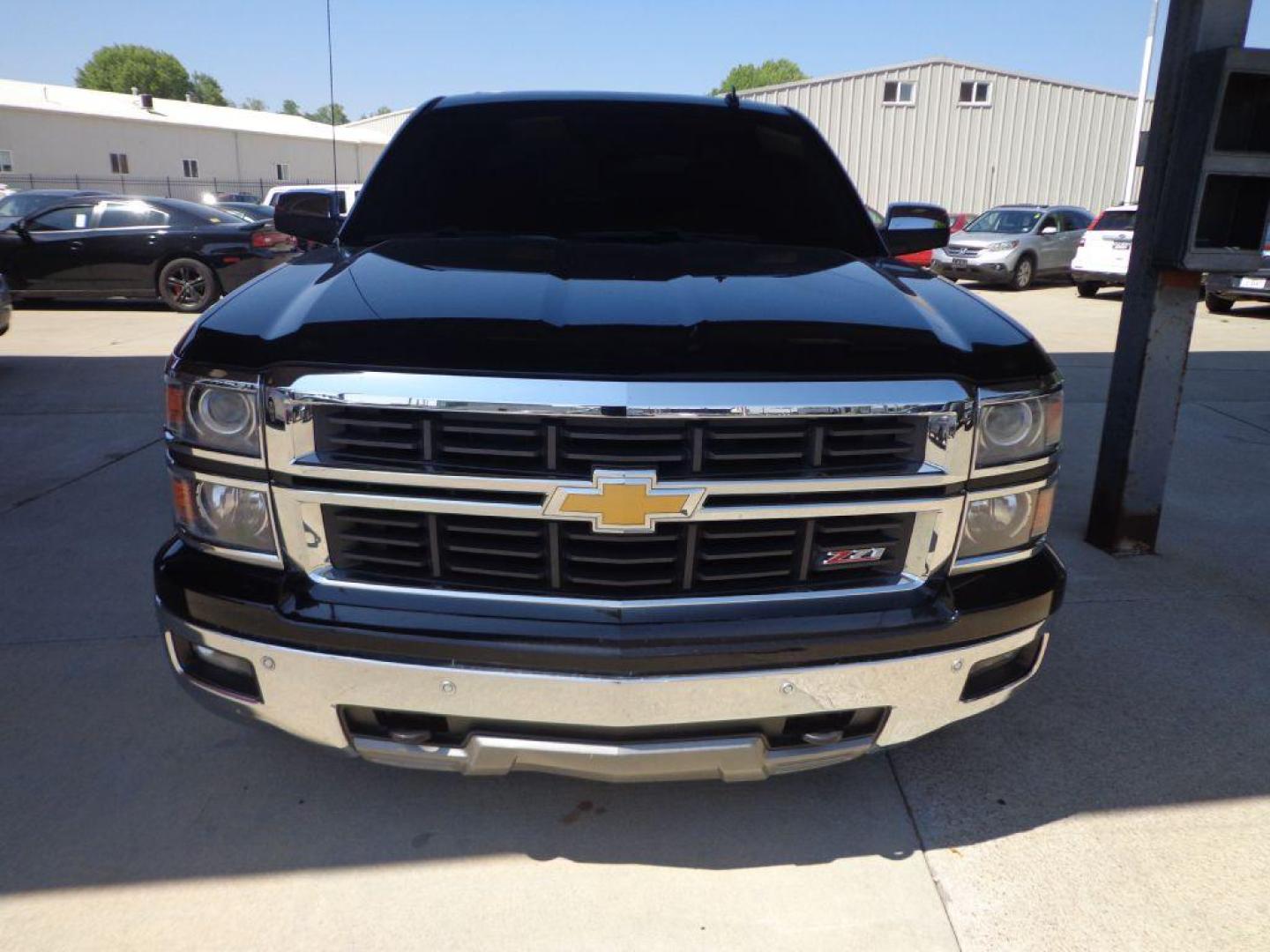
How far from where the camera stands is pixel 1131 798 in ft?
8.43

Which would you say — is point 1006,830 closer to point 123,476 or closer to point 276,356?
point 276,356

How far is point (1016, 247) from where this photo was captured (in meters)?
17.7

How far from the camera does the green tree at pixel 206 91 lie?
114750 millimetres

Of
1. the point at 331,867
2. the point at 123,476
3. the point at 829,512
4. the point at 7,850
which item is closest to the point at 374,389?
the point at 829,512

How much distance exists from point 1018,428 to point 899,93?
32133mm

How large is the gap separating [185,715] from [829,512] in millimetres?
2085

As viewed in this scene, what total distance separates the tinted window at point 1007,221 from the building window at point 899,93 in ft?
43.2

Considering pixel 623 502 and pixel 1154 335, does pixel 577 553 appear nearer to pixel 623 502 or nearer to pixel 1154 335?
pixel 623 502

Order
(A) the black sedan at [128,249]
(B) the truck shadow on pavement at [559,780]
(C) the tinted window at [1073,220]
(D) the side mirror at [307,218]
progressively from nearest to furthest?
(B) the truck shadow on pavement at [559,780] < (D) the side mirror at [307,218] < (A) the black sedan at [128,249] < (C) the tinted window at [1073,220]

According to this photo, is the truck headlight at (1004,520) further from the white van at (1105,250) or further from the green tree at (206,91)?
the green tree at (206,91)

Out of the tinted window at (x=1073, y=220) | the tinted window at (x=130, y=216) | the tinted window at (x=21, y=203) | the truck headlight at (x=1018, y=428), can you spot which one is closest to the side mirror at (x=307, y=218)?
the truck headlight at (x=1018, y=428)

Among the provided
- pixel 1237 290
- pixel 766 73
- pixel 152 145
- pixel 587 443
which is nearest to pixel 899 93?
pixel 1237 290

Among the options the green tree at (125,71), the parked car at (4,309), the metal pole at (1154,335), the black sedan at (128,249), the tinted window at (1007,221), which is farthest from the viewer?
the green tree at (125,71)

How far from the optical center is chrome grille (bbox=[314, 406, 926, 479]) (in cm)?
189
